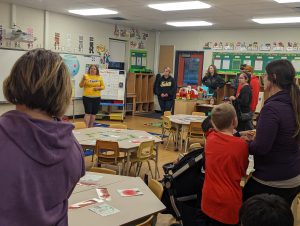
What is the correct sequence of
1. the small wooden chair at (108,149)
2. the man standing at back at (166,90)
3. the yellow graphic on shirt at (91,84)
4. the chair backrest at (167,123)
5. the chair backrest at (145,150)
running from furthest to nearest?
the man standing at back at (166,90), the yellow graphic on shirt at (91,84), the chair backrest at (167,123), the chair backrest at (145,150), the small wooden chair at (108,149)

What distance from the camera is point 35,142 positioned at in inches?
45.8

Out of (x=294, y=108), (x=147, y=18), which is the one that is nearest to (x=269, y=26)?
(x=147, y=18)

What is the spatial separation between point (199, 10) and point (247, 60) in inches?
133

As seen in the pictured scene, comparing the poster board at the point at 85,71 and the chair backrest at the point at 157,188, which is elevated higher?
the poster board at the point at 85,71

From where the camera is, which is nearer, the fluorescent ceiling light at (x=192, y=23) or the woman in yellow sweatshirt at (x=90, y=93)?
the woman in yellow sweatshirt at (x=90, y=93)

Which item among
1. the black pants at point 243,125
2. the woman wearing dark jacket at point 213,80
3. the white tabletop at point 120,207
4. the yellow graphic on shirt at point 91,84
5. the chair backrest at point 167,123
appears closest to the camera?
the white tabletop at point 120,207

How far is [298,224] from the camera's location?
3.87 m

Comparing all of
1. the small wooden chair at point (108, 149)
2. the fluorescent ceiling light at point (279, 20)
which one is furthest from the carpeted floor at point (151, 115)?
the small wooden chair at point (108, 149)

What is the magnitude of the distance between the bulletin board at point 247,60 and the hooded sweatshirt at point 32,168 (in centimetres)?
→ 942

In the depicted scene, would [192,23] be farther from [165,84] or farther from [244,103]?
[244,103]

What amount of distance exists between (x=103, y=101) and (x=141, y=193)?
810 centimetres

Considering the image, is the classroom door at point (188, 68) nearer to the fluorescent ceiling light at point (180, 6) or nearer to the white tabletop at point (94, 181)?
the fluorescent ceiling light at point (180, 6)

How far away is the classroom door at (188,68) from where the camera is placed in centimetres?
1162

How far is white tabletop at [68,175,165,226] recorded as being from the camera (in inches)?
82.7
